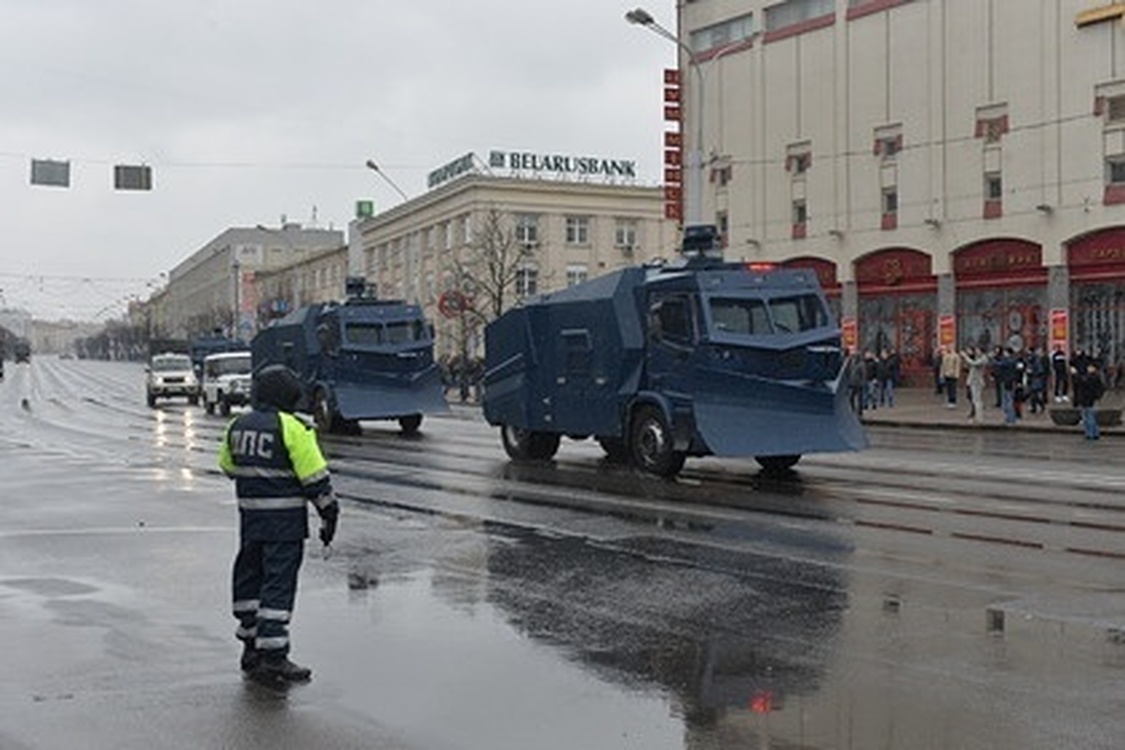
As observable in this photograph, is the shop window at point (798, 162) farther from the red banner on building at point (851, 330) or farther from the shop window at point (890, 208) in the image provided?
the red banner on building at point (851, 330)

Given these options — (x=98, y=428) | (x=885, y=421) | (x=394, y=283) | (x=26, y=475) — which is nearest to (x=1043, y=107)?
(x=885, y=421)

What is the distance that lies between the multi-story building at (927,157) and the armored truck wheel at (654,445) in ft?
67.1

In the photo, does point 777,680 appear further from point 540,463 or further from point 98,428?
point 98,428

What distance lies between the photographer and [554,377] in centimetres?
2091

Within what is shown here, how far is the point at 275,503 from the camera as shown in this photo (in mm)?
7430

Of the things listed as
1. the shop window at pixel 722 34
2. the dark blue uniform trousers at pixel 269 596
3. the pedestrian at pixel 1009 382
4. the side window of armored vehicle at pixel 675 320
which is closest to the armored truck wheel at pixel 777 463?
the side window of armored vehicle at pixel 675 320

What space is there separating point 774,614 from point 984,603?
1431mm

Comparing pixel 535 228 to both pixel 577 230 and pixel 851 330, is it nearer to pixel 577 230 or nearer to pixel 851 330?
pixel 577 230

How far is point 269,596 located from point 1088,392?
22.3 metres

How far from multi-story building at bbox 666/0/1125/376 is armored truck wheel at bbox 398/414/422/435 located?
12313mm

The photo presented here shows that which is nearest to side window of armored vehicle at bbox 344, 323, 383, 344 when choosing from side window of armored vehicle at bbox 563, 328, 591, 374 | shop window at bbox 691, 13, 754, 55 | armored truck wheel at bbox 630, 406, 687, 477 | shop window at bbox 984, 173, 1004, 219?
side window of armored vehicle at bbox 563, 328, 591, 374

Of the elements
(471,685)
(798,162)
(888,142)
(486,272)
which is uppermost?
Answer: (888,142)

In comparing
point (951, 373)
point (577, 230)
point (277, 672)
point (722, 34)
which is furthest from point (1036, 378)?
point (577, 230)

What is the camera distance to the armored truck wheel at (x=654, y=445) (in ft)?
59.4
